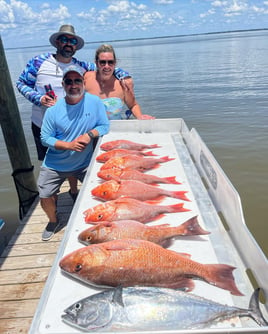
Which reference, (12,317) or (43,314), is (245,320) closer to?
(43,314)

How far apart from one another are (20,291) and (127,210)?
6.72 feet

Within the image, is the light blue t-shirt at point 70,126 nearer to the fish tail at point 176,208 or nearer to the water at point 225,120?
the water at point 225,120

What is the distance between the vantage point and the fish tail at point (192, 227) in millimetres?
2066

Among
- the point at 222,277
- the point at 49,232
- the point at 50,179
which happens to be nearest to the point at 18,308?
the point at 49,232

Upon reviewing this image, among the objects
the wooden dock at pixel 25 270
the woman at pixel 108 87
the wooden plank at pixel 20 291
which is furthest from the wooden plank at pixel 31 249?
the woman at pixel 108 87

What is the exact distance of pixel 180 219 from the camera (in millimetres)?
2266

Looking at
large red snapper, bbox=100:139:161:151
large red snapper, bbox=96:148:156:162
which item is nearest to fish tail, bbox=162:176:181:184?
large red snapper, bbox=96:148:156:162

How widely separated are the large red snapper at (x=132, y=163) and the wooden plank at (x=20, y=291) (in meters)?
1.65

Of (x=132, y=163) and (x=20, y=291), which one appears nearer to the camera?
(x=132, y=163)

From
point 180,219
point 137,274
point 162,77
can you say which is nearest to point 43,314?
point 137,274

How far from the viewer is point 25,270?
12.5ft

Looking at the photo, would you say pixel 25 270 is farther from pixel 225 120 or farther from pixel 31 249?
pixel 225 120

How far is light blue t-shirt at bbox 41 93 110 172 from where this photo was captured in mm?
3469

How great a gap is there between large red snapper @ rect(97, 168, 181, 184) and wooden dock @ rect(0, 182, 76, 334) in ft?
5.43
